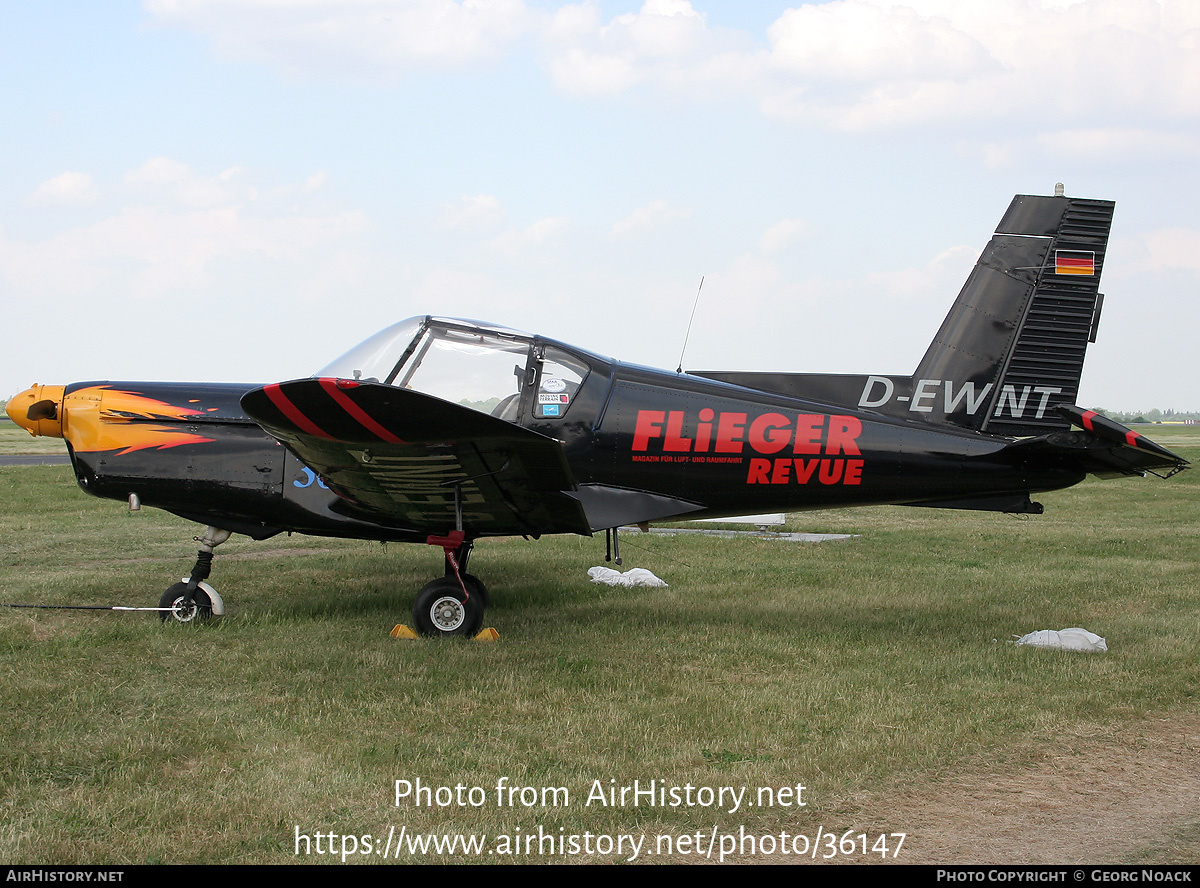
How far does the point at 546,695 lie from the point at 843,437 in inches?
125

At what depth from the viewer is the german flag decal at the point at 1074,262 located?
7.33 metres

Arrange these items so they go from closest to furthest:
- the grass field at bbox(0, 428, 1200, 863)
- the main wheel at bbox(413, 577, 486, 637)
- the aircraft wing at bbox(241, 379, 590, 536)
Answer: the grass field at bbox(0, 428, 1200, 863) → the aircraft wing at bbox(241, 379, 590, 536) → the main wheel at bbox(413, 577, 486, 637)

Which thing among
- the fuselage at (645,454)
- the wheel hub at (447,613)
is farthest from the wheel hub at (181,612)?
the wheel hub at (447,613)

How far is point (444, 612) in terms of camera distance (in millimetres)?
6867

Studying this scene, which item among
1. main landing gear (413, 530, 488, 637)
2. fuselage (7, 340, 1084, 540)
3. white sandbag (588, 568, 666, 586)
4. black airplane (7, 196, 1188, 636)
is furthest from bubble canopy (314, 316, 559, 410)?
white sandbag (588, 568, 666, 586)

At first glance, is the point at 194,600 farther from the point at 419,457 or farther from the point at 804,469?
the point at 804,469

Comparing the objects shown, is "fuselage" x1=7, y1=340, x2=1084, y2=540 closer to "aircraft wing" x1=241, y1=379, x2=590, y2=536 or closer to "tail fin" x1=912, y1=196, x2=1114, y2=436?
"tail fin" x1=912, y1=196, x2=1114, y2=436

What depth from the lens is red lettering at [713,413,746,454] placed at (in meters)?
7.14

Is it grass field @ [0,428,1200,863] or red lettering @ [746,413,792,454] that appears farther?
red lettering @ [746,413,792,454]

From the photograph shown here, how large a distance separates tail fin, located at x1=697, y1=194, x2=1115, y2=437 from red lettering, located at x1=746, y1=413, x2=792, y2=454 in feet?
1.72

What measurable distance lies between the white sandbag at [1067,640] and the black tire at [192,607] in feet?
19.8

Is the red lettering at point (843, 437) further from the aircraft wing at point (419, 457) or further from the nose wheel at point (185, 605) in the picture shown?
the nose wheel at point (185, 605)

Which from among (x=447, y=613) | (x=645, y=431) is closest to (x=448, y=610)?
(x=447, y=613)

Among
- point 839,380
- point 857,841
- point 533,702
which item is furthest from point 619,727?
point 839,380
